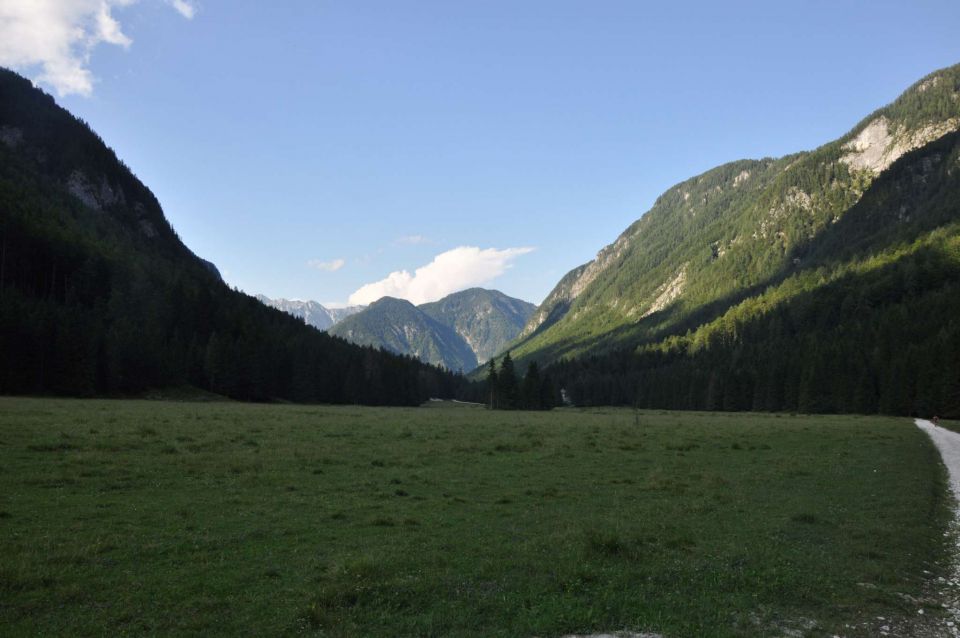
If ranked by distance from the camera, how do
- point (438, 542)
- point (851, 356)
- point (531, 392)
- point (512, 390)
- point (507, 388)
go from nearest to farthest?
point (438, 542) < point (851, 356) < point (507, 388) < point (512, 390) < point (531, 392)

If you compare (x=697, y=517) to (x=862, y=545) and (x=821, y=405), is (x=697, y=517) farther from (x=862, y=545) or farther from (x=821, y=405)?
(x=821, y=405)

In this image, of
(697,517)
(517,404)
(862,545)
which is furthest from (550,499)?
(517,404)

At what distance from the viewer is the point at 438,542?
46.5 ft

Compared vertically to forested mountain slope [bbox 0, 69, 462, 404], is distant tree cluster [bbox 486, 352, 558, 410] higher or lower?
lower

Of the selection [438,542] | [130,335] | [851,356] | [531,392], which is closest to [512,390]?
[531,392]

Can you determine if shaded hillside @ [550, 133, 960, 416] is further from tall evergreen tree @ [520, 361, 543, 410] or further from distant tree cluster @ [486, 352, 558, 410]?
distant tree cluster @ [486, 352, 558, 410]

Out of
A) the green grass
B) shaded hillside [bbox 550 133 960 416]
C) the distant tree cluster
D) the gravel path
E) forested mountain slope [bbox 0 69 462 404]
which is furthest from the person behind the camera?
the distant tree cluster

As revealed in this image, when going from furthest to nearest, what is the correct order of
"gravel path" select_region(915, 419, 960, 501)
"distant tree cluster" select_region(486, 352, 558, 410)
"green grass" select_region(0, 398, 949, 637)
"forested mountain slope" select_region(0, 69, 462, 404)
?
"distant tree cluster" select_region(486, 352, 558, 410) < "forested mountain slope" select_region(0, 69, 462, 404) < "gravel path" select_region(915, 419, 960, 501) < "green grass" select_region(0, 398, 949, 637)

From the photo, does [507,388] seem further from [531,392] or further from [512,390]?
[531,392]

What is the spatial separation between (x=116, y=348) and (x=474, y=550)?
96932 millimetres

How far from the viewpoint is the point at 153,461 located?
79.5ft

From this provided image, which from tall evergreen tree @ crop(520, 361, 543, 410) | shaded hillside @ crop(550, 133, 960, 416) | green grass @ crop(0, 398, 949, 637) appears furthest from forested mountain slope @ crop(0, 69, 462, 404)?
shaded hillside @ crop(550, 133, 960, 416)

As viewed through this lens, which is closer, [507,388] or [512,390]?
[507,388]

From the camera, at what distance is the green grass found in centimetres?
956
